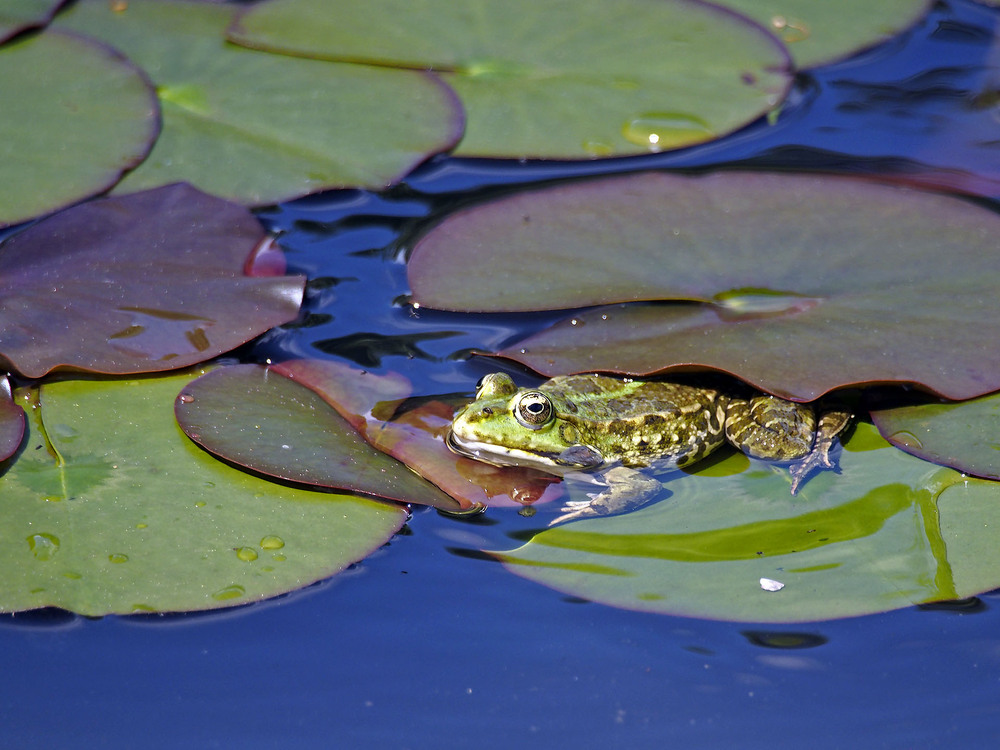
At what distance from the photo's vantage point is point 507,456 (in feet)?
9.99

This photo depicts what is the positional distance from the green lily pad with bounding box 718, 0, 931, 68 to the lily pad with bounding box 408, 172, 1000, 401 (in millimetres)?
1344

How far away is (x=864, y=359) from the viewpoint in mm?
2826

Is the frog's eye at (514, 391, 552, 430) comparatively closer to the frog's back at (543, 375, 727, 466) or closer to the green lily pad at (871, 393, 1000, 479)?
the frog's back at (543, 375, 727, 466)

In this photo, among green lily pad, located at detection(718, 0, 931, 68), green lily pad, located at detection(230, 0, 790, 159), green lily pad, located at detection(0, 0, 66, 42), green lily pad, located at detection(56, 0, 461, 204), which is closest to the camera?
green lily pad, located at detection(56, 0, 461, 204)

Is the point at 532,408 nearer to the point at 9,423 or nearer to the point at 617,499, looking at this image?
the point at 617,499

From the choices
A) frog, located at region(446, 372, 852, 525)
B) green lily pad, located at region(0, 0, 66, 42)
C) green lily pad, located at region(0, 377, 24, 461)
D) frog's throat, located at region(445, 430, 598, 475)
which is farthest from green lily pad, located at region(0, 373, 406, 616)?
Answer: green lily pad, located at region(0, 0, 66, 42)

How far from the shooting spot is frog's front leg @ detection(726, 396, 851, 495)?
285cm

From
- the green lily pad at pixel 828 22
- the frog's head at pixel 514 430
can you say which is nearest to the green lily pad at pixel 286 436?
the frog's head at pixel 514 430

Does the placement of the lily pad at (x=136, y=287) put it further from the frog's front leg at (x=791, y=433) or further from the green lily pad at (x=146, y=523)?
the frog's front leg at (x=791, y=433)

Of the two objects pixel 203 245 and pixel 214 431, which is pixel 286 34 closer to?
pixel 203 245

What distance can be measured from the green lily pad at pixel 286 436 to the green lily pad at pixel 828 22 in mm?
3275

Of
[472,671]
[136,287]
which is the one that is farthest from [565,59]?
[472,671]

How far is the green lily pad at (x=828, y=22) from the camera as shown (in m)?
4.49

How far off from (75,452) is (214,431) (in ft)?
1.48
